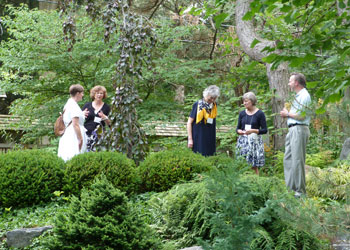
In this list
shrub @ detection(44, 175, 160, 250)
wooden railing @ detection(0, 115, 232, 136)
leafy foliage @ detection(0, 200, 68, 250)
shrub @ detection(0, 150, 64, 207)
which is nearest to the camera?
shrub @ detection(44, 175, 160, 250)

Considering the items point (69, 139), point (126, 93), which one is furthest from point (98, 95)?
point (69, 139)

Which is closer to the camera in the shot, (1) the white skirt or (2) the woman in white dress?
(2) the woman in white dress

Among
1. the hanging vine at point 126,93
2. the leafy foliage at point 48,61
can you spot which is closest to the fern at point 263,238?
the hanging vine at point 126,93

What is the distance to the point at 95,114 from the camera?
7977 mm

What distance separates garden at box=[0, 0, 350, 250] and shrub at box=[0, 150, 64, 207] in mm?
16

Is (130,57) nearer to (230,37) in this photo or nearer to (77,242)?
(77,242)

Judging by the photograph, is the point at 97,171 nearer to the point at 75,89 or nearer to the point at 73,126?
the point at 73,126

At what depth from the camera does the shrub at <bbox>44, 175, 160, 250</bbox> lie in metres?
3.74

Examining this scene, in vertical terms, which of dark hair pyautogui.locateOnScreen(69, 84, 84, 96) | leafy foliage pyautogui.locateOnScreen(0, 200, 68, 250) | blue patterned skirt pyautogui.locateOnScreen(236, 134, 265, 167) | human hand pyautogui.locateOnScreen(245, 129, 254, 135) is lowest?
leafy foliage pyautogui.locateOnScreen(0, 200, 68, 250)

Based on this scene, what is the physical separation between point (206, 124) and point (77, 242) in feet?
14.3

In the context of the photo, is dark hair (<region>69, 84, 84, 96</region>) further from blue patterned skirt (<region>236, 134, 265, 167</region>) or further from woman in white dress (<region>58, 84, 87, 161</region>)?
blue patterned skirt (<region>236, 134, 265, 167</region>)

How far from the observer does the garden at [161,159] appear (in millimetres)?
3252

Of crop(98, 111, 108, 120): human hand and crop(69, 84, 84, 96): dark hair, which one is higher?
crop(69, 84, 84, 96): dark hair

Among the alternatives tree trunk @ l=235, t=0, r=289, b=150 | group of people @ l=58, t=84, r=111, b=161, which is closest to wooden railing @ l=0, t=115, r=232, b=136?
tree trunk @ l=235, t=0, r=289, b=150
